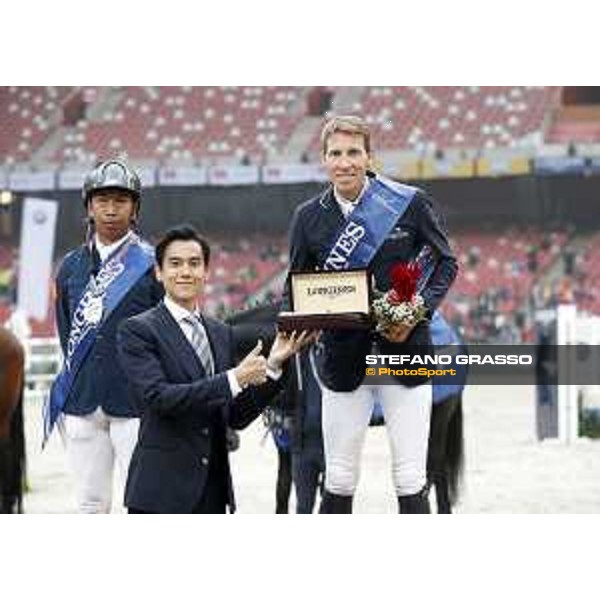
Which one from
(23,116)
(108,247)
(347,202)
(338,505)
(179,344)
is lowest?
(338,505)

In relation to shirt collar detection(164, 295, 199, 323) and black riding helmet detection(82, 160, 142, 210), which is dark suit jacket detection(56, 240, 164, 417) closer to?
black riding helmet detection(82, 160, 142, 210)

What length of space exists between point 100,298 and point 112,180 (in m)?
0.32

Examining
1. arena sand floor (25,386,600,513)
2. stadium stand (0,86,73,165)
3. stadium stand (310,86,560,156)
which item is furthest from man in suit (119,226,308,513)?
stadium stand (0,86,73,165)

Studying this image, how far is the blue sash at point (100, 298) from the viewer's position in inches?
154

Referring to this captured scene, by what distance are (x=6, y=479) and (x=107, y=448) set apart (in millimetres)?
632

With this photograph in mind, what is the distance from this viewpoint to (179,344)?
132 inches

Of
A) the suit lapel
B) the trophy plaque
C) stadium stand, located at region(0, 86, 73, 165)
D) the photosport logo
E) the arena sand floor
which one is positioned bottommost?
the arena sand floor

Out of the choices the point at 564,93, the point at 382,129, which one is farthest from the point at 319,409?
the point at 564,93

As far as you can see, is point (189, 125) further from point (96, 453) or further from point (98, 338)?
point (96, 453)

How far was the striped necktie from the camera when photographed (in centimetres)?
339

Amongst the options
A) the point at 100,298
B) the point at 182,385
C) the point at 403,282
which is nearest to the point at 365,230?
the point at 403,282

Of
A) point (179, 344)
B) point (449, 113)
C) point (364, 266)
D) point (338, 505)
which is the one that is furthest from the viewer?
point (449, 113)

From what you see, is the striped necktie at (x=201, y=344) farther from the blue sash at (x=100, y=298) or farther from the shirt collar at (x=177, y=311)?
the blue sash at (x=100, y=298)

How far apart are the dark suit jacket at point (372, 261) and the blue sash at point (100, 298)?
0.42 m
